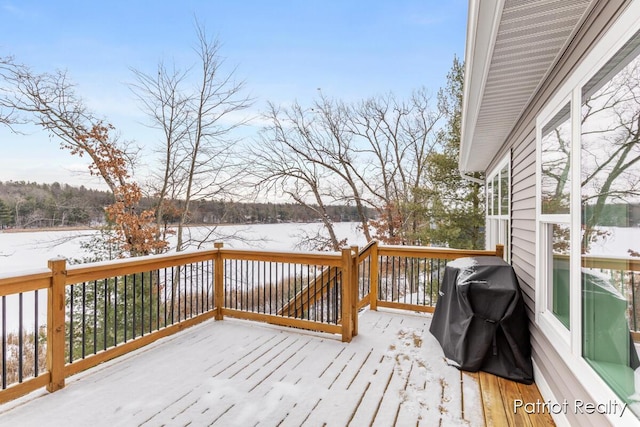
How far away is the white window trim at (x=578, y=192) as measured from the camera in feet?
4.49

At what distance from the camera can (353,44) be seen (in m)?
11.0

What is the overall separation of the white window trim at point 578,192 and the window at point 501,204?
80.9 inches

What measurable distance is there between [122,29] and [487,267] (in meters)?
9.69

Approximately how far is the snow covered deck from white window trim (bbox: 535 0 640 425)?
0.68 m

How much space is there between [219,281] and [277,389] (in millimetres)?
1967

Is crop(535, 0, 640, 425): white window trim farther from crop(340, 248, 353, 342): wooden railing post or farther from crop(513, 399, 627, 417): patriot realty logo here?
crop(340, 248, 353, 342): wooden railing post

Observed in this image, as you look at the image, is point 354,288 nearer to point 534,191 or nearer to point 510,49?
point 534,191

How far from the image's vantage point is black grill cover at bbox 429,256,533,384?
276cm

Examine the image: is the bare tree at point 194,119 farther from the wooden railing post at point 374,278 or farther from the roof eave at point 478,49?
the roof eave at point 478,49

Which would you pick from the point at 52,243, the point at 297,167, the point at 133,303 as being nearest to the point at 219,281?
the point at 133,303

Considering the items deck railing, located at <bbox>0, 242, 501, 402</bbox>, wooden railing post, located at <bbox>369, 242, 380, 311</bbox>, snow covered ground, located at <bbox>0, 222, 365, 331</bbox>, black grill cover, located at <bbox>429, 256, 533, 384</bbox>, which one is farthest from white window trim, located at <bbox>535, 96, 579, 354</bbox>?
snow covered ground, located at <bbox>0, 222, 365, 331</bbox>

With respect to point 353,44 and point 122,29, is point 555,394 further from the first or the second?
point 353,44

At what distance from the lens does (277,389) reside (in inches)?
101

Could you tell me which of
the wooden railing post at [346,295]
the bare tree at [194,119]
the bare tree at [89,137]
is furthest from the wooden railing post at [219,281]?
the bare tree at [194,119]
